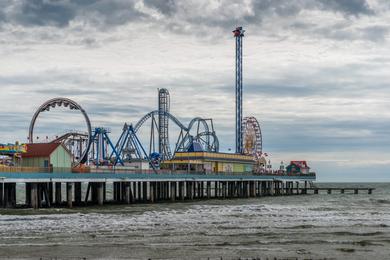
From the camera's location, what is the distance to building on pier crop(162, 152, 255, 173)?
9681cm

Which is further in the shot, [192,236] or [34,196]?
[34,196]

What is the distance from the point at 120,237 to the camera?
110 ft

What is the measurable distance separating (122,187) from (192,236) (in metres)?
41.4

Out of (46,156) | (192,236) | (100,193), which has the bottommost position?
(192,236)

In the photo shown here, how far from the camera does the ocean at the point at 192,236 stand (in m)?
27.2

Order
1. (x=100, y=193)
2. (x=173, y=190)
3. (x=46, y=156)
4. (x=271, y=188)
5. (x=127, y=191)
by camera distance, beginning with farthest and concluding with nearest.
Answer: (x=271, y=188), (x=173, y=190), (x=127, y=191), (x=100, y=193), (x=46, y=156)

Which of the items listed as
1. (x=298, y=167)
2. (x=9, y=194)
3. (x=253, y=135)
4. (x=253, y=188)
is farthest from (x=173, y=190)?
(x=298, y=167)

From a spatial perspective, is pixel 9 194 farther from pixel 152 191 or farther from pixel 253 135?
pixel 253 135

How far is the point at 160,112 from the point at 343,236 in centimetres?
7460

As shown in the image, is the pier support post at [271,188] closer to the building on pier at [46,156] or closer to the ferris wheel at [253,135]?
the ferris wheel at [253,135]

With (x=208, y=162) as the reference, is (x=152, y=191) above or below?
below

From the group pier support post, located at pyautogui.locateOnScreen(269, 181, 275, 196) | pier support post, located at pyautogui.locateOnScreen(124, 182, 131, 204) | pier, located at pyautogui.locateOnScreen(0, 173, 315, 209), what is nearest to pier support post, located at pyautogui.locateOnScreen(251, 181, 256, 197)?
pier, located at pyautogui.locateOnScreen(0, 173, 315, 209)

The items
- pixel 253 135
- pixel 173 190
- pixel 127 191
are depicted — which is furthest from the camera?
pixel 253 135

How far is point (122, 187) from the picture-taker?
7450 cm
